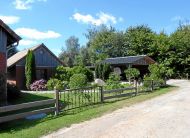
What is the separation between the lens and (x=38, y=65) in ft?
105

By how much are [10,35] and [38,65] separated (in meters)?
15.0

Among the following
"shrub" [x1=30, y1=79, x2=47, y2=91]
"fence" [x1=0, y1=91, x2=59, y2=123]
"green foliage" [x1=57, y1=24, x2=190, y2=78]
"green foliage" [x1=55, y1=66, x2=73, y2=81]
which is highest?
"green foliage" [x1=57, y1=24, x2=190, y2=78]

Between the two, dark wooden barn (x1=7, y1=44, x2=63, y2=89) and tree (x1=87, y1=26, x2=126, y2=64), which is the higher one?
tree (x1=87, y1=26, x2=126, y2=64)

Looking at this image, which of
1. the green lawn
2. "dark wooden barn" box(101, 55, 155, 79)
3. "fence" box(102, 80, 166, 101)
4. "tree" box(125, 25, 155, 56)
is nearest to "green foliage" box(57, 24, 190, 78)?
"tree" box(125, 25, 155, 56)

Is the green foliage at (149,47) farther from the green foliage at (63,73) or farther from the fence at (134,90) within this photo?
the fence at (134,90)

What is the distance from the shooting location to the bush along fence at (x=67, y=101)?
38.7 ft

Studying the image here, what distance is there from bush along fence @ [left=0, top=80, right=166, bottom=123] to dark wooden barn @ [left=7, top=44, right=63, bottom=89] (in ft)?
41.9

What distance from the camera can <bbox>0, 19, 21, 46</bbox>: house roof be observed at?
1628 cm

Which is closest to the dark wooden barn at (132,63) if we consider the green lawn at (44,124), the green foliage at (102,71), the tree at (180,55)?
the green foliage at (102,71)

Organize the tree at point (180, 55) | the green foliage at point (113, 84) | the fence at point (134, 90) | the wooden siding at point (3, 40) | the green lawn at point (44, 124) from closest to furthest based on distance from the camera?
the green lawn at point (44, 124) → the wooden siding at point (3, 40) → the fence at point (134, 90) → the green foliage at point (113, 84) → the tree at point (180, 55)

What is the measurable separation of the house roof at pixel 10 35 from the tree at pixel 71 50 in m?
63.9

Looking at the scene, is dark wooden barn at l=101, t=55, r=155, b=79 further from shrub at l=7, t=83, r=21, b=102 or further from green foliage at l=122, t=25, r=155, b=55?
shrub at l=7, t=83, r=21, b=102

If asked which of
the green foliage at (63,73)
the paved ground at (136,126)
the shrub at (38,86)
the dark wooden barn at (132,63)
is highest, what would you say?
the dark wooden barn at (132,63)

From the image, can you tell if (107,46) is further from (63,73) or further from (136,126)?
(136,126)
